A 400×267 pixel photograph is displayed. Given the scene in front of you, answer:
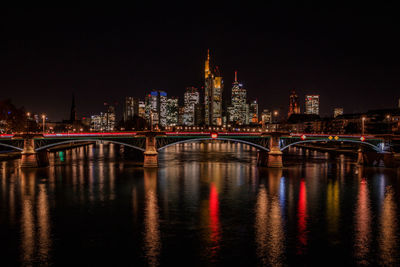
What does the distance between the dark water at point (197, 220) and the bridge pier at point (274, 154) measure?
12.9 metres

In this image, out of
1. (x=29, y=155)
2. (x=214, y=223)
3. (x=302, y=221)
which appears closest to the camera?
(x=214, y=223)

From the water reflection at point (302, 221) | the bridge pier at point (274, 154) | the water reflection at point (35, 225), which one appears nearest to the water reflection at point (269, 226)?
the water reflection at point (302, 221)

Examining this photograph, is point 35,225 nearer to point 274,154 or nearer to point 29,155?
Result: point 29,155

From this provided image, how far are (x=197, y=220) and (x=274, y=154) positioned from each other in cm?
4426

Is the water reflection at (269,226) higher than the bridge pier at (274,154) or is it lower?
lower

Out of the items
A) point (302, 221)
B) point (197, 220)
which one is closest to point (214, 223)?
point (197, 220)

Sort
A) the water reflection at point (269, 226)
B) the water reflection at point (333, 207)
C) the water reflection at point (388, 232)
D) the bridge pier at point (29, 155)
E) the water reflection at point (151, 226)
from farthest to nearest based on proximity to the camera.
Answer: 1. the bridge pier at point (29, 155)
2. the water reflection at point (333, 207)
3. the water reflection at point (151, 226)
4. the water reflection at point (269, 226)
5. the water reflection at point (388, 232)

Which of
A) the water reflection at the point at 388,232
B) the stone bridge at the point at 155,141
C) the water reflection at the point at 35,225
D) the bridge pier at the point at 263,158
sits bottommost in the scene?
the water reflection at the point at 388,232

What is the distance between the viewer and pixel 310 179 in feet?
206

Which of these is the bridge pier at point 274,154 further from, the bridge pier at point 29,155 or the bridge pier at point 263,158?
the bridge pier at point 29,155

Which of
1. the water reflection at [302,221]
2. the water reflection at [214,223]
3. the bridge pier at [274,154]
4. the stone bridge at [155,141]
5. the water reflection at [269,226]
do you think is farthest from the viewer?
the bridge pier at [274,154]

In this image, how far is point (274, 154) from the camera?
7819cm

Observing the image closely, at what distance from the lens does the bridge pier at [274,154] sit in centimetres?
7750

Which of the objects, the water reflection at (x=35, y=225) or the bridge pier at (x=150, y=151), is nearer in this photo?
the water reflection at (x=35, y=225)
